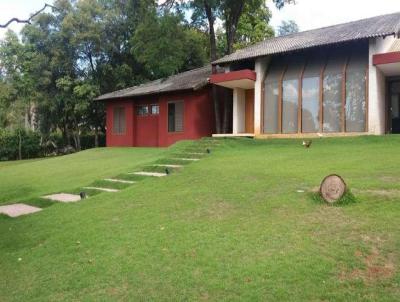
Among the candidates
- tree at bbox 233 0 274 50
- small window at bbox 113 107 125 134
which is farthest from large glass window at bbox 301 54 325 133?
small window at bbox 113 107 125 134

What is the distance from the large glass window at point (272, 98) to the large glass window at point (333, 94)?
2143 mm

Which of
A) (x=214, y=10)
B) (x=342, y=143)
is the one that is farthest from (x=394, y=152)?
(x=214, y=10)

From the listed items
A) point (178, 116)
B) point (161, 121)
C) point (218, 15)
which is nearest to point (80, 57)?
point (161, 121)

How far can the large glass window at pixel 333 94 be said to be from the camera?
53.8ft

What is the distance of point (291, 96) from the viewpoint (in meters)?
17.7

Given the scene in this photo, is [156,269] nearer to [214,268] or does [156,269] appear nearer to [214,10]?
[214,268]

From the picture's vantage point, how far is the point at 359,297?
4223 millimetres

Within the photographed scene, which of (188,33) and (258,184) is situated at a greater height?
(188,33)

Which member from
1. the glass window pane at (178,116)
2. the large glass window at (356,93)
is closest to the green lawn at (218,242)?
the large glass window at (356,93)

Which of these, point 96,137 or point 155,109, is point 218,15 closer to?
point 155,109

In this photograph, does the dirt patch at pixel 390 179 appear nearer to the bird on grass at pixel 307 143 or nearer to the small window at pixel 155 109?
the bird on grass at pixel 307 143

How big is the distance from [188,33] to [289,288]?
72.2 feet

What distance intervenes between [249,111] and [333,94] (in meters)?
5.24

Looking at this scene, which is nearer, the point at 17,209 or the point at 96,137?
the point at 17,209
